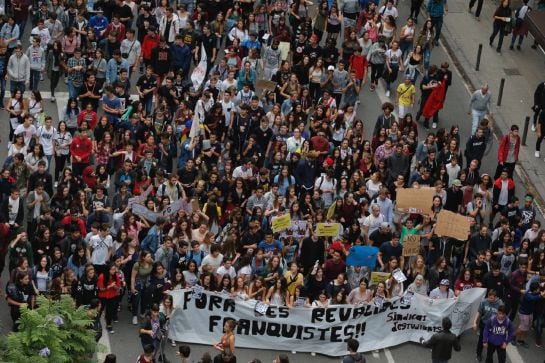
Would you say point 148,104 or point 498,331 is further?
point 148,104

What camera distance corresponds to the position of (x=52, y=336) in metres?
23.3

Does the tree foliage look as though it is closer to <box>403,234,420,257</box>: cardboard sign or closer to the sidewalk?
<box>403,234,420,257</box>: cardboard sign

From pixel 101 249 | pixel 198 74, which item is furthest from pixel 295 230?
pixel 198 74

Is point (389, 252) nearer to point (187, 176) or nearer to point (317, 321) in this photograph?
point (317, 321)

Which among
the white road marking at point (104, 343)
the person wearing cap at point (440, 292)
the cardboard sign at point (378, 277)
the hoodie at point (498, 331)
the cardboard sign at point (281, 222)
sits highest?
the cardboard sign at point (281, 222)

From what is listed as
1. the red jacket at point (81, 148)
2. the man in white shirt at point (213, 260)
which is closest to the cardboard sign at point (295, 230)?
the man in white shirt at point (213, 260)

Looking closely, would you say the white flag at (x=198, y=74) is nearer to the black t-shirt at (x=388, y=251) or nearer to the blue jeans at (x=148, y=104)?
the blue jeans at (x=148, y=104)

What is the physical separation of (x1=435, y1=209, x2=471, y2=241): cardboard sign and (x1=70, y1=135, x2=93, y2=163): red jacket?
6502 mm

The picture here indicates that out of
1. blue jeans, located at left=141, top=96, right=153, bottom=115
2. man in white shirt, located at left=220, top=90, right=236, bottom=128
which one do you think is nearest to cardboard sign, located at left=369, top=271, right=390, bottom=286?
man in white shirt, located at left=220, top=90, right=236, bottom=128

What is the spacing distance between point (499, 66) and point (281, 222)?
11.6 meters

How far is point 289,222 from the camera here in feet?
90.7

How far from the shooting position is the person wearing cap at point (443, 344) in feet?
83.4

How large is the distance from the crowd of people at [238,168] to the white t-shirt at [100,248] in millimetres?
23

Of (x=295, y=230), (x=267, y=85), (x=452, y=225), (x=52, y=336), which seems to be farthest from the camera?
(x=267, y=85)
